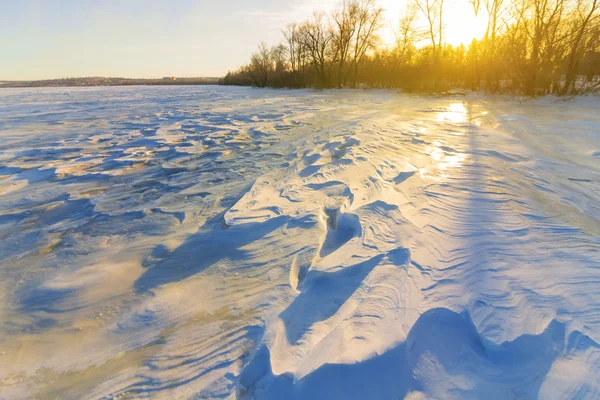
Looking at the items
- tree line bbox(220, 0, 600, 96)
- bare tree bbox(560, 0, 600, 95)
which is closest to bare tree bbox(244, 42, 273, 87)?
tree line bbox(220, 0, 600, 96)

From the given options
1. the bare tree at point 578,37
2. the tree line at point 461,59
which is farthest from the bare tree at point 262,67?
the bare tree at point 578,37

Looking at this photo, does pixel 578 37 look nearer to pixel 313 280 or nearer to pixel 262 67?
pixel 313 280

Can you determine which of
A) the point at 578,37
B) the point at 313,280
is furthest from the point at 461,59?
the point at 313,280

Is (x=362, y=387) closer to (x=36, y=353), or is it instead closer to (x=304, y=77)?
(x=36, y=353)

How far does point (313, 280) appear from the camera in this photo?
182 cm

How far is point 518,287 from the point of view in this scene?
157cm

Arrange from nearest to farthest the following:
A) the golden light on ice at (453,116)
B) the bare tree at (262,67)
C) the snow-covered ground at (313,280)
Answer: the snow-covered ground at (313,280) < the golden light on ice at (453,116) < the bare tree at (262,67)

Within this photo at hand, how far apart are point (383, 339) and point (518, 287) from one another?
88 cm

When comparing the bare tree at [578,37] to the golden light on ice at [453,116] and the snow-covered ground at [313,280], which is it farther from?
the snow-covered ground at [313,280]

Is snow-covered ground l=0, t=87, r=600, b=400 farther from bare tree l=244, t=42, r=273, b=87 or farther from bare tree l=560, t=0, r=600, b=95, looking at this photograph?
bare tree l=244, t=42, r=273, b=87

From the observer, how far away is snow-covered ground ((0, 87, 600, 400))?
125 centimetres

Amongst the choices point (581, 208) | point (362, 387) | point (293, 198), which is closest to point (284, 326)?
point (362, 387)

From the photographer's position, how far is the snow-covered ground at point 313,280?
49.1 inches

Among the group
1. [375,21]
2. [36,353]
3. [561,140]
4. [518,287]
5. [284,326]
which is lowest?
[36,353]
